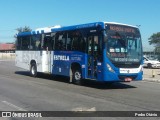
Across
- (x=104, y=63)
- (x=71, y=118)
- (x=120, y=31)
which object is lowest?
(x=71, y=118)

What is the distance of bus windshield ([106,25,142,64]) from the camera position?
1645cm

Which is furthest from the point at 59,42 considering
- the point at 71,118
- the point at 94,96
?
the point at 71,118

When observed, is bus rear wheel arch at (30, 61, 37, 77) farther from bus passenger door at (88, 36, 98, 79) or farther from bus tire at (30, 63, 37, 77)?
bus passenger door at (88, 36, 98, 79)

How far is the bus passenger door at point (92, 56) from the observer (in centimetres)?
1692

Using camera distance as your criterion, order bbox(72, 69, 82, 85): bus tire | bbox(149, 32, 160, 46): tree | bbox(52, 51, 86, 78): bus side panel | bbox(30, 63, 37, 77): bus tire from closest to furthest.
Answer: bbox(52, 51, 86, 78): bus side panel → bbox(72, 69, 82, 85): bus tire → bbox(30, 63, 37, 77): bus tire → bbox(149, 32, 160, 46): tree

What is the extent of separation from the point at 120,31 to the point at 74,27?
120 inches

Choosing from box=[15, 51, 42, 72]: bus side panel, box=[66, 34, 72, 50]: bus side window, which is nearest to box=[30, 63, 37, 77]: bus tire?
box=[15, 51, 42, 72]: bus side panel

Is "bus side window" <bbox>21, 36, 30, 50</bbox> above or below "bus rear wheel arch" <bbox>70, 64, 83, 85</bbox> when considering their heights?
above

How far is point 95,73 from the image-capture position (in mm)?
17000

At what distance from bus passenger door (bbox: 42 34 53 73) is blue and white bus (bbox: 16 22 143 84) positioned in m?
0.59

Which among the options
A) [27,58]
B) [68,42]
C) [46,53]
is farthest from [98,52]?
[27,58]

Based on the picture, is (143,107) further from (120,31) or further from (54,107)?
(120,31)

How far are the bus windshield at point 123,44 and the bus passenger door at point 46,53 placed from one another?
5.98 metres

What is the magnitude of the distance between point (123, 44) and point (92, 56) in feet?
5.17
